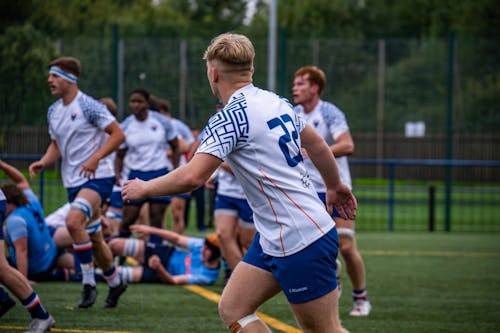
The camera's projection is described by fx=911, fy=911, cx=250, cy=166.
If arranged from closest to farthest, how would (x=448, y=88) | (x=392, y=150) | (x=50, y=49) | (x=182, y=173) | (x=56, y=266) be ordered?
(x=182, y=173) → (x=56, y=266) → (x=50, y=49) → (x=448, y=88) → (x=392, y=150)

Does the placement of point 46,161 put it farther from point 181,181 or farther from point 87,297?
point 181,181

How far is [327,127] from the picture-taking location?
8508 mm

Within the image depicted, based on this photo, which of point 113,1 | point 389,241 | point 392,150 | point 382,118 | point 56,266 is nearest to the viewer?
point 56,266

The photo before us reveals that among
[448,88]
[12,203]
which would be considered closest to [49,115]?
[12,203]

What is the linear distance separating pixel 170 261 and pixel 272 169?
238 inches

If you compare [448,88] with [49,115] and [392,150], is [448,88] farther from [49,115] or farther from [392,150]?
[49,115]

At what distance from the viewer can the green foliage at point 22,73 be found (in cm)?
1662

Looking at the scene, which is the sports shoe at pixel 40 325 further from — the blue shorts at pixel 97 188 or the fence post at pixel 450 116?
the fence post at pixel 450 116

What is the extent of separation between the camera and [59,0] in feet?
75.5

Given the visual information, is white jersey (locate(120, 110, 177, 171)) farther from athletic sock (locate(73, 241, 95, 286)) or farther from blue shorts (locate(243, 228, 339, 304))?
blue shorts (locate(243, 228, 339, 304))

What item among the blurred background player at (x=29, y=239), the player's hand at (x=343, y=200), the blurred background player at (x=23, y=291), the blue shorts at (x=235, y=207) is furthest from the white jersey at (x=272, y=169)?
the blue shorts at (x=235, y=207)

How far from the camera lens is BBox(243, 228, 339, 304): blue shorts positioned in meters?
4.48

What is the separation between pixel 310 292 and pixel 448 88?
15.7 meters

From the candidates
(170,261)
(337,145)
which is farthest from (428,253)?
(337,145)
